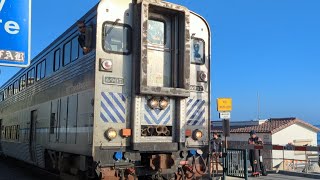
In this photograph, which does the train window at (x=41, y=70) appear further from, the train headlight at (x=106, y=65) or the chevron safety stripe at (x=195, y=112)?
the chevron safety stripe at (x=195, y=112)

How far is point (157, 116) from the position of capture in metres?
8.98

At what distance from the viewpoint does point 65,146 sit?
10.1 metres

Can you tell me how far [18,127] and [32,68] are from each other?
3.63m

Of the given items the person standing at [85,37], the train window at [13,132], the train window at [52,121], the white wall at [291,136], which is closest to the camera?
the person standing at [85,37]

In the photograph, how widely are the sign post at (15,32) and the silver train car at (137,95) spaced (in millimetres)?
3046

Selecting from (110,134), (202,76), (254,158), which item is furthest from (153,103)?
(254,158)

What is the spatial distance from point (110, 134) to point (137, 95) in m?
0.98

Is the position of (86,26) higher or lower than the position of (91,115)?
higher

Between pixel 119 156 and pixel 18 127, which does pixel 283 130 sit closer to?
pixel 18 127

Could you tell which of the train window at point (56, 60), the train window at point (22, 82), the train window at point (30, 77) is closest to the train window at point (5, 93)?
the train window at point (22, 82)

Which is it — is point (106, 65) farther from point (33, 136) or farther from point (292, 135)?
point (292, 135)

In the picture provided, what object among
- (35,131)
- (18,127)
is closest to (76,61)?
(35,131)

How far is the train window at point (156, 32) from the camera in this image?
9234 mm

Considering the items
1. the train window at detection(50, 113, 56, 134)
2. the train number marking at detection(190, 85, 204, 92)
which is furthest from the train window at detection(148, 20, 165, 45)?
the train window at detection(50, 113, 56, 134)
